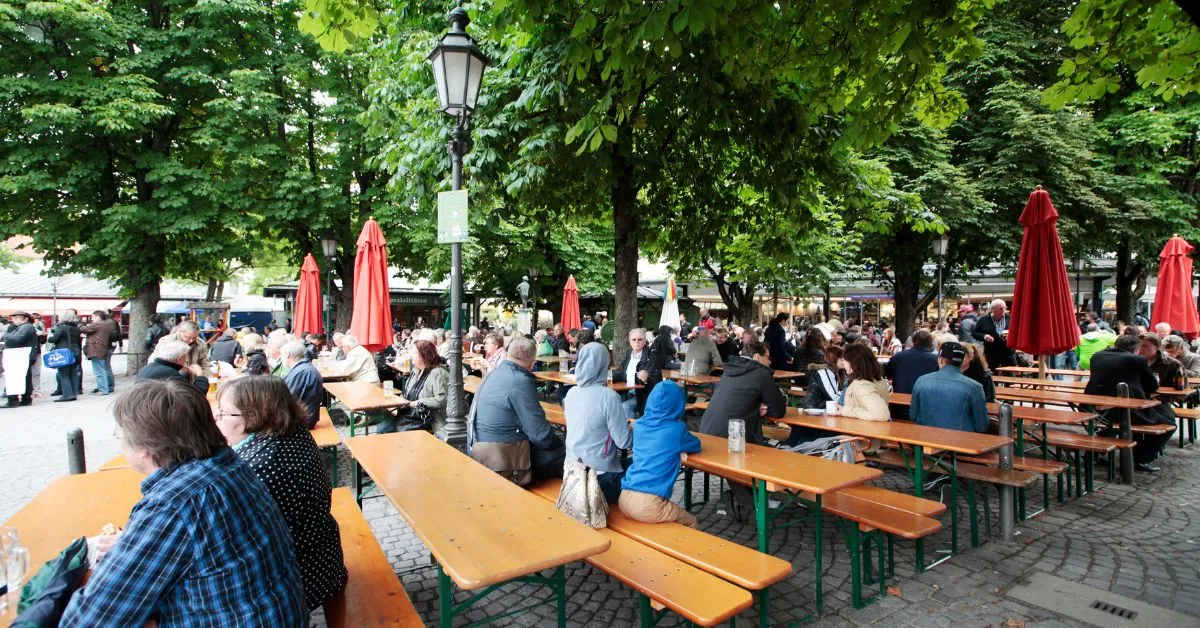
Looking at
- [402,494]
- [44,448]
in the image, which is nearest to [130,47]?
[44,448]

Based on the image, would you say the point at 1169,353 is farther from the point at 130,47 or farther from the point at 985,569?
the point at 130,47

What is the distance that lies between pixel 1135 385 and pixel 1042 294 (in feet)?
5.53

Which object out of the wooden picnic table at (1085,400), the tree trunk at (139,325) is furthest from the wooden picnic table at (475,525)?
the tree trunk at (139,325)

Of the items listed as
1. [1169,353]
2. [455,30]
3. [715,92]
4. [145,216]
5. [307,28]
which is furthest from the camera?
[145,216]

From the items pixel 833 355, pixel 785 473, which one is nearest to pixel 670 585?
pixel 785 473

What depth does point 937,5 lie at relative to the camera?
4355 mm

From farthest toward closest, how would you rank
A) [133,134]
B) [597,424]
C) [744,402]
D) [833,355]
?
[133,134] < [833,355] < [744,402] < [597,424]

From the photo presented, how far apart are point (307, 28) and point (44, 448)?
708 cm

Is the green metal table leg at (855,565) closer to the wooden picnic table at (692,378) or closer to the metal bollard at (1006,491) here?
the metal bollard at (1006,491)

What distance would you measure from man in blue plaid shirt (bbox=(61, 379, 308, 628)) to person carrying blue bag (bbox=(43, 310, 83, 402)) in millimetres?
12618

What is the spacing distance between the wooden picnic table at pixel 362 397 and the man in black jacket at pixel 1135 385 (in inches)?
294

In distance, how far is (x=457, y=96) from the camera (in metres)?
5.03

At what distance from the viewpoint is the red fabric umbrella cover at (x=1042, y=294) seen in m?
5.79

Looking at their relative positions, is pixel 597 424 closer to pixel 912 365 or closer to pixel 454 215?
pixel 454 215
